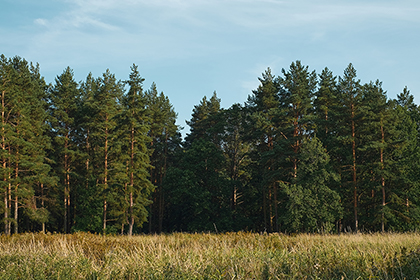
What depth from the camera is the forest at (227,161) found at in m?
33.9

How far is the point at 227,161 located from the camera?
49.7 m

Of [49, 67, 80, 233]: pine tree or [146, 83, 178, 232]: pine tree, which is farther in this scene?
[146, 83, 178, 232]: pine tree

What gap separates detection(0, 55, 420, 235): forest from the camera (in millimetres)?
33906

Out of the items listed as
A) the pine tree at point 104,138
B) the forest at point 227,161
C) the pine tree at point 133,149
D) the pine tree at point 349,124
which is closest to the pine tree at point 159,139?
the forest at point 227,161

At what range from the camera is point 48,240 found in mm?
14453

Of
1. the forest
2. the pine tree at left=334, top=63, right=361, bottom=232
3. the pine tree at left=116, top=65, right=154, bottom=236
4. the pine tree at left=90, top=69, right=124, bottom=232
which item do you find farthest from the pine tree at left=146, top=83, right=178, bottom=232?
the pine tree at left=334, top=63, right=361, bottom=232

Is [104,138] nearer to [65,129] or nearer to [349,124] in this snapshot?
[65,129]

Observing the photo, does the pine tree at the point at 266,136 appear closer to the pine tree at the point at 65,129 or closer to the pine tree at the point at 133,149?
the pine tree at the point at 133,149

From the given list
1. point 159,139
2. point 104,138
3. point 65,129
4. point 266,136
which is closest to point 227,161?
point 266,136

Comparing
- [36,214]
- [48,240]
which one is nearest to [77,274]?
[48,240]

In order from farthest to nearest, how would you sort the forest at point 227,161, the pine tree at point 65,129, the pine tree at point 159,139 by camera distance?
the pine tree at point 159,139
the pine tree at point 65,129
the forest at point 227,161

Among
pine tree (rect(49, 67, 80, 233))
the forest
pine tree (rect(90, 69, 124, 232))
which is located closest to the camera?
the forest

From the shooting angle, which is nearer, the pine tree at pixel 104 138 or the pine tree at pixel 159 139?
the pine tree at pixel 104 138

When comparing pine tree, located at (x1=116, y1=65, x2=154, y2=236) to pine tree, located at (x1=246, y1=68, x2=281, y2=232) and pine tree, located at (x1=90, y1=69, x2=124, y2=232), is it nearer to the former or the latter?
pine tree, located at (x1=90, y1=69, x2=124, y2=232)
